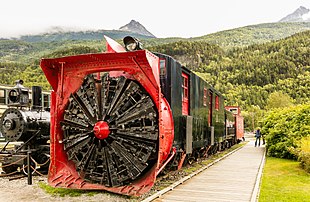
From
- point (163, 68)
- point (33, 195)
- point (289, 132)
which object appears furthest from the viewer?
point (289, 132)

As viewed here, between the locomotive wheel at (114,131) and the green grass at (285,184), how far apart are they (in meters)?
3.04

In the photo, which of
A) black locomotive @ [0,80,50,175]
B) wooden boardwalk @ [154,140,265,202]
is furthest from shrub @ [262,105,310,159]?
black locomotive @ [0,80,50,175]

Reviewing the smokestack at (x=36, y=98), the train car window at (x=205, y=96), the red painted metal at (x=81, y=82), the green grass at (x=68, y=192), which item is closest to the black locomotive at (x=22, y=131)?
the smokestack at (x=36, y=98)

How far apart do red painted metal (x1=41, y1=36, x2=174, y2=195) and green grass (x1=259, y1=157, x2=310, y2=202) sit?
109 inches

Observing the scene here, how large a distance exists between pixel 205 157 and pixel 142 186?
32.0 ft

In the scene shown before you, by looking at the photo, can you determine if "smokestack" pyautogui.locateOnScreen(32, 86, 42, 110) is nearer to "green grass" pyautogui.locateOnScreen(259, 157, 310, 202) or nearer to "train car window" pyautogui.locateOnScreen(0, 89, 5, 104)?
"green grass" pyautogui.locateOnScreen(259, 157, 310, 202)

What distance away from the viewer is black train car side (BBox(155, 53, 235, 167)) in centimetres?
873

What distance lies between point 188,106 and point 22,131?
17.7ft

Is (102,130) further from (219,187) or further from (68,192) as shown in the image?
(219,187)

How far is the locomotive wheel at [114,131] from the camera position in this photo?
7.25 m

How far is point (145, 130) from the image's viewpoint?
7262mm

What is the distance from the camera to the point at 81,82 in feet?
26.1

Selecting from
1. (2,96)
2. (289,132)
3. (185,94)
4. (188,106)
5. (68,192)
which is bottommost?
(68,192)

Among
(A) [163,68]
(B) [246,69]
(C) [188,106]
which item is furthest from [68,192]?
(B) [246,69]
